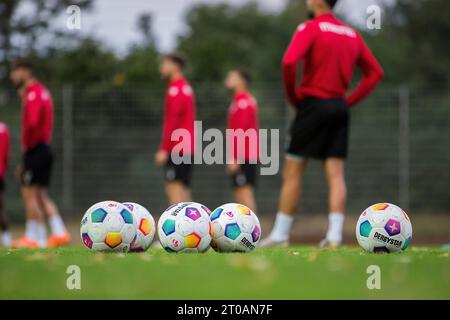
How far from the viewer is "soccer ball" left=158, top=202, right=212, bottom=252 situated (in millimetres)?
5625

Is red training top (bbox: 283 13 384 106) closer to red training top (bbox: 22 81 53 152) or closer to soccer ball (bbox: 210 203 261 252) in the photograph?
soccer ball (bbox: 210 203 261 252)

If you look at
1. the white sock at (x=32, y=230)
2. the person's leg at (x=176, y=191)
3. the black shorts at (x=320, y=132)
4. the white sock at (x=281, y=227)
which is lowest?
the white sock at (x=32, y=230)

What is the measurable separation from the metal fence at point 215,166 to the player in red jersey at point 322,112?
781 centimetres

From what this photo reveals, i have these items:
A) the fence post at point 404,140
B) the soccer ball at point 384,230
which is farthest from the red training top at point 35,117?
the fence post at point 404,140

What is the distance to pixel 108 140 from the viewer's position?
15766 millimetres

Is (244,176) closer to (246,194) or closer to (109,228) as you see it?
(246,194)

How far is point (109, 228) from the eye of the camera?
18.7 feet

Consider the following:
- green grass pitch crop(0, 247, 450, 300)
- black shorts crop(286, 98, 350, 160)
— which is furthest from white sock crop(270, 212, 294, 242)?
green grass pitch crop(0, 247, 450, 300)

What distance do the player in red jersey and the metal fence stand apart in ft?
25.6

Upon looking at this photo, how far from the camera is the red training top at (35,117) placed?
1034cm

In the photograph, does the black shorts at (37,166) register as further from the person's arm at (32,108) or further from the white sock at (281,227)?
the white sock at (281,227)

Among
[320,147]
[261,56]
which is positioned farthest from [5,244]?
[261,56]

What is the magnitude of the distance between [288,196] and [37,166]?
4168 mm
